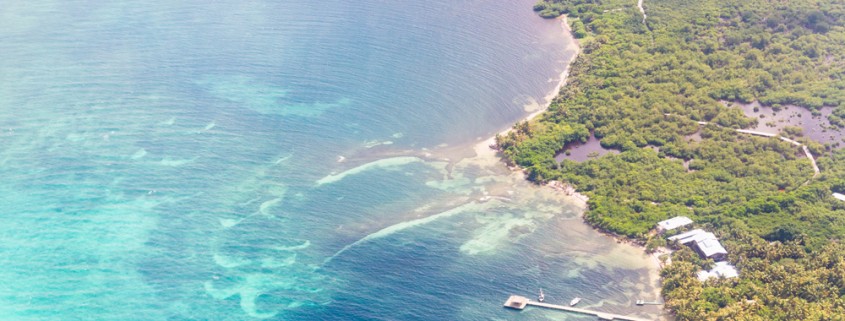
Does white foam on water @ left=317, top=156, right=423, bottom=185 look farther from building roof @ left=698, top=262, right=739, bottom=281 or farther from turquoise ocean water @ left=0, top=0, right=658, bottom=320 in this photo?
building roof @ left=698, top=262, right=739, bottom=281

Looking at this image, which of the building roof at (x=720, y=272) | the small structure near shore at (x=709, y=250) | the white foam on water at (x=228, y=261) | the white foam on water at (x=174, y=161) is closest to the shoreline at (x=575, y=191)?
the small structure near shore at (x=709, y=250)

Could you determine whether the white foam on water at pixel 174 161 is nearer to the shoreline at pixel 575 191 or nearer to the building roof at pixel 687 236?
the shoreline at pixel 575 191

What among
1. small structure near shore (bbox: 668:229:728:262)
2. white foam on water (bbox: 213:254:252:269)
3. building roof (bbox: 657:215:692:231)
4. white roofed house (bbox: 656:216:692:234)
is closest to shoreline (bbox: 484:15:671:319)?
small structure near shore (bbox: 668:229:728:262)

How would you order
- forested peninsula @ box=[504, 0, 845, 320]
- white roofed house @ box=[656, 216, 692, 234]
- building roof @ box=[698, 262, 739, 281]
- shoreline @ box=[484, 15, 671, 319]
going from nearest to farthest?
forested peninsula @ box=[504, 0, 845, 320]
building roof @ box=[698, 262, 739, 281]
shoreline @ box=[484, 15, 671, 319]
white roofed house @ box=[656, 216, 692, 234]

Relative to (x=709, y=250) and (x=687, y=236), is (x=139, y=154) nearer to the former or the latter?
(x=687, y=236)

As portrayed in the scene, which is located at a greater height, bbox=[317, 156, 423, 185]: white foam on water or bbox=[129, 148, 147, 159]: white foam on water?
bbox=[129, 148, 147, 159]: white foam on water

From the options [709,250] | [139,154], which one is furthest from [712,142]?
[139,154]
